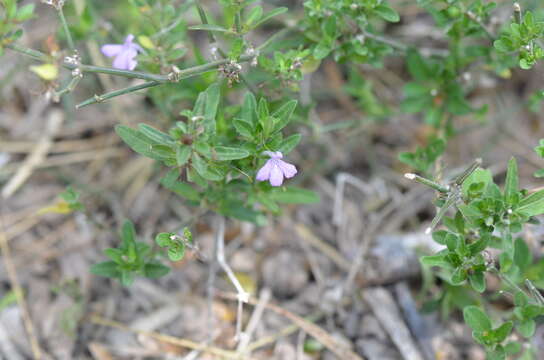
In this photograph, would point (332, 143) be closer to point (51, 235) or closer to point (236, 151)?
point (236, 151)

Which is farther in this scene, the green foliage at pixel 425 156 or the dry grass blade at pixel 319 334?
the dry grass blade at pixel 319 334

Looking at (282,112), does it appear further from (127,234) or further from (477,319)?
(477,319)

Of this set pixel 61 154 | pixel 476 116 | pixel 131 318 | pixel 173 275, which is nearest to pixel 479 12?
pixel 476 116

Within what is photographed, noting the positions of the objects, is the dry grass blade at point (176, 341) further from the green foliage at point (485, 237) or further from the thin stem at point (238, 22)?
the thin stem at point (238, 22)

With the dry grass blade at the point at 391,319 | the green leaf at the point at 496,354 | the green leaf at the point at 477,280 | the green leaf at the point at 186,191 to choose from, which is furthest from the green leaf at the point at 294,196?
the green leaf at the point at 496,354

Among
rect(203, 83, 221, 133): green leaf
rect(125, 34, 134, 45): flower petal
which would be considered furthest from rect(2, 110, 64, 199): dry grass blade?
rect(203, 83, 221, 133): green leaf

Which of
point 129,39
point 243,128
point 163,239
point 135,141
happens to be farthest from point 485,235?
point 129,39
